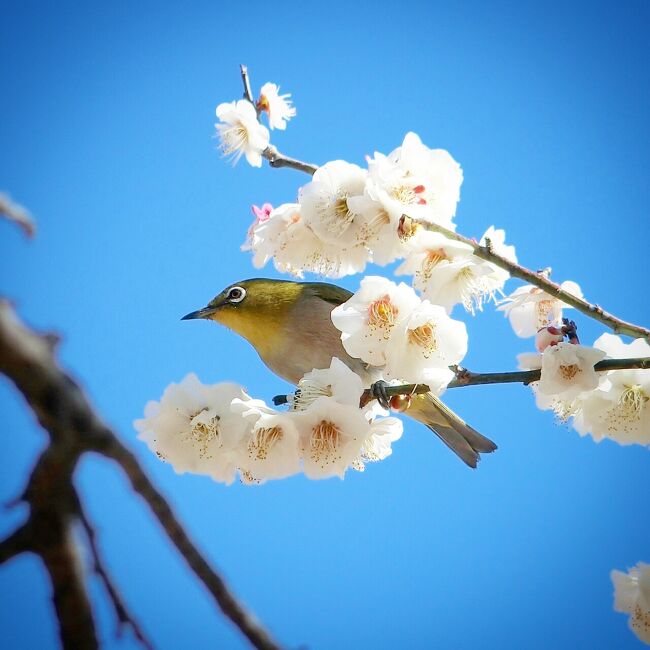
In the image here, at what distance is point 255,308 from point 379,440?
80.1 inches

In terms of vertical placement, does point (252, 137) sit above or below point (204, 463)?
above

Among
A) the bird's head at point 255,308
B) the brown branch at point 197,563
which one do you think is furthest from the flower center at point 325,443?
the bird's head at point 255,308

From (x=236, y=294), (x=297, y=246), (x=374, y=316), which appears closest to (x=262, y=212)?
(x=297, y=246)

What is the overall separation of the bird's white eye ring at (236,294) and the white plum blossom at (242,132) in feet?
5.14

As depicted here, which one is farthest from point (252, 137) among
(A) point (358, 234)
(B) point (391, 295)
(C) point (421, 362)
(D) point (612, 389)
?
(D) point (612, 389)

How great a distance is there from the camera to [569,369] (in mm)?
2441

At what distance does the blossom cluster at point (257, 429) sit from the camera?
2291mm

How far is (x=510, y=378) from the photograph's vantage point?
2.27m

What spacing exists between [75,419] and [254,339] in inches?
144

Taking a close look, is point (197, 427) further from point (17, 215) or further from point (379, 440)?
point (17, 215)

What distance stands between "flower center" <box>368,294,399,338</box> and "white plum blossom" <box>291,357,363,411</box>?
0.21 m

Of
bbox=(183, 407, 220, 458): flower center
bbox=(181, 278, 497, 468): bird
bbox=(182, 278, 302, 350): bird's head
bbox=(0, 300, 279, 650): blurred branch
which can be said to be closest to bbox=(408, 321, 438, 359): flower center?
bbox=(183, 407, 220, 458): flower center

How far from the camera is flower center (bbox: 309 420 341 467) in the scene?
2348mm

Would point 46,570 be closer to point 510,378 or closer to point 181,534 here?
point 181,534
